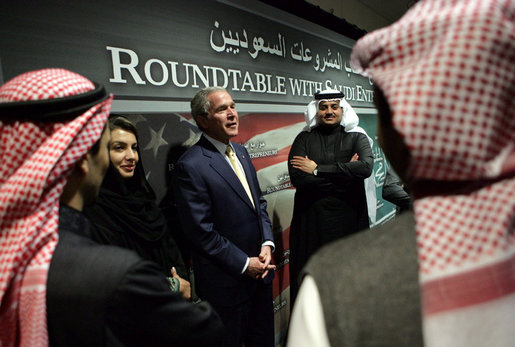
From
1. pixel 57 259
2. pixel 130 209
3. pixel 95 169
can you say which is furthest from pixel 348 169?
pixel 57 259

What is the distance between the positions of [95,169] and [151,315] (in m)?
0.49

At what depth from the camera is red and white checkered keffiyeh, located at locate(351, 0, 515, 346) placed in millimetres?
553

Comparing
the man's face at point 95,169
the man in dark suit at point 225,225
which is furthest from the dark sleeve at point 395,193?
the man's face at point 95,169

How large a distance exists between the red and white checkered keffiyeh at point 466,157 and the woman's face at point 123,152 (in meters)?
1.60

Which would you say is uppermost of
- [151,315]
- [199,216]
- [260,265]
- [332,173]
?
[332,173]

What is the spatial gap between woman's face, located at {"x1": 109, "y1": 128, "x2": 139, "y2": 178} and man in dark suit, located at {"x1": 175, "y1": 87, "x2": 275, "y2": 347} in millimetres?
310

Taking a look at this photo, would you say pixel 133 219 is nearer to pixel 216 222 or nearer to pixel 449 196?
pixel 216 222

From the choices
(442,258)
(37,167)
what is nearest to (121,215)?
(37,167)

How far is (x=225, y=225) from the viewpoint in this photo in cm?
215

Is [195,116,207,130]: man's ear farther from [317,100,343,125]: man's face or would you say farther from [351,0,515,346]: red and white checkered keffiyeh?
[351,0,515,346]: red and white checkered keffiyeh

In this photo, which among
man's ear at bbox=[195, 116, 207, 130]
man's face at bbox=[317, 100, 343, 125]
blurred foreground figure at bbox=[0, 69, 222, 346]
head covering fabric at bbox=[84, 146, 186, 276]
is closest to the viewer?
blurred foreground figure at bbox=[0, 69, 222, 346]

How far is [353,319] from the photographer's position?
1.99 ft

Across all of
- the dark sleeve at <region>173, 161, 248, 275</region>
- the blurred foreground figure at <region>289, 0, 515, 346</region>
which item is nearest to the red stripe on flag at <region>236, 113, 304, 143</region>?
the dark sleeve at <region>173, 161, 248, 275</region>

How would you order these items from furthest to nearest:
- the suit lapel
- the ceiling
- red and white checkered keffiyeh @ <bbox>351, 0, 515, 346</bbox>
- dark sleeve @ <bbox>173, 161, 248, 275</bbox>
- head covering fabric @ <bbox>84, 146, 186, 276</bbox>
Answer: the ceiling → the suit lapel → dark sleeve @ <bbox>173, 161, 248, 275</bbox> → head covering fabric @ <bbox>84, 146, 186, 276</bbox> → red and white checkered keffiyeh @ <bbox>351, 0, 515, 346</bbox>
